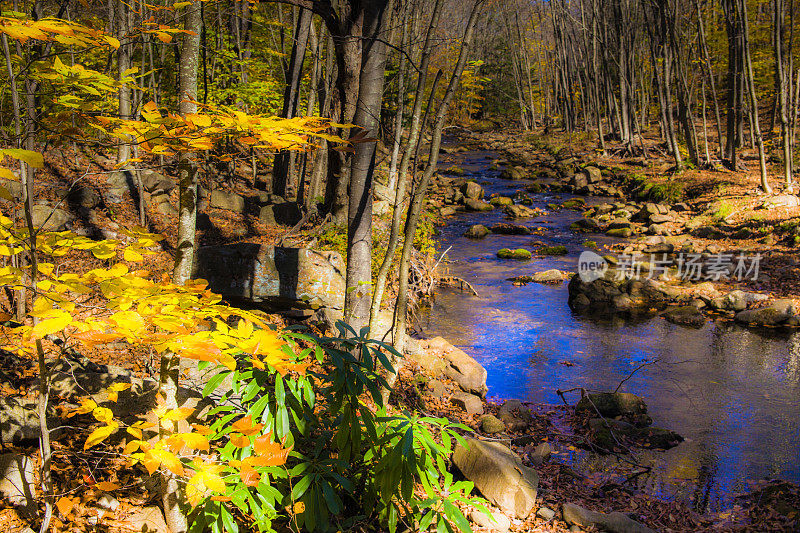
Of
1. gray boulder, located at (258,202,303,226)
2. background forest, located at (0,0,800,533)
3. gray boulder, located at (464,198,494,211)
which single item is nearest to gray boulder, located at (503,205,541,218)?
gray boulder, located at (464,198,494,211)

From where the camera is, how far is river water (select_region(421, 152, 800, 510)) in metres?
5.29

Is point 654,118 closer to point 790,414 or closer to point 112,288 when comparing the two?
point 790,414

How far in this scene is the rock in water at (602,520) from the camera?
13.3 feet

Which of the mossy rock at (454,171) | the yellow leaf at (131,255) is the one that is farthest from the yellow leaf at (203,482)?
→ the mossy rock at (454,171)

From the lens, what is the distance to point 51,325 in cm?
160

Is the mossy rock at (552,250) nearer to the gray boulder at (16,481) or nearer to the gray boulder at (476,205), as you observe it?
the gray boulder at (476,205)

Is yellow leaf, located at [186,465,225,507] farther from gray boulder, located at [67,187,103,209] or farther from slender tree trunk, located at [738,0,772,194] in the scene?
slender tree trunk, located at [738,0,772,194]

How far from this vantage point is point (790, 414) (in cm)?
636

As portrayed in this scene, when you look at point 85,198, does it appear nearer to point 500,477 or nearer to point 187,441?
point 500,477

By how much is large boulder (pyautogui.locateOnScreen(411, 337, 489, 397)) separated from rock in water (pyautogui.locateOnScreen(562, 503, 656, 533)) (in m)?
2.54

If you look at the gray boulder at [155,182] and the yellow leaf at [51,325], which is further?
the gray boulder at [155,182]

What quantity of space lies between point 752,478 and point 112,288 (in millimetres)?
6027

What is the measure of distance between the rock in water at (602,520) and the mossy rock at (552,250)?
412 inches

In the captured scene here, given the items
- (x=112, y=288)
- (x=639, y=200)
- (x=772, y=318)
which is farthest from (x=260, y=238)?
(x=639, y=200)
